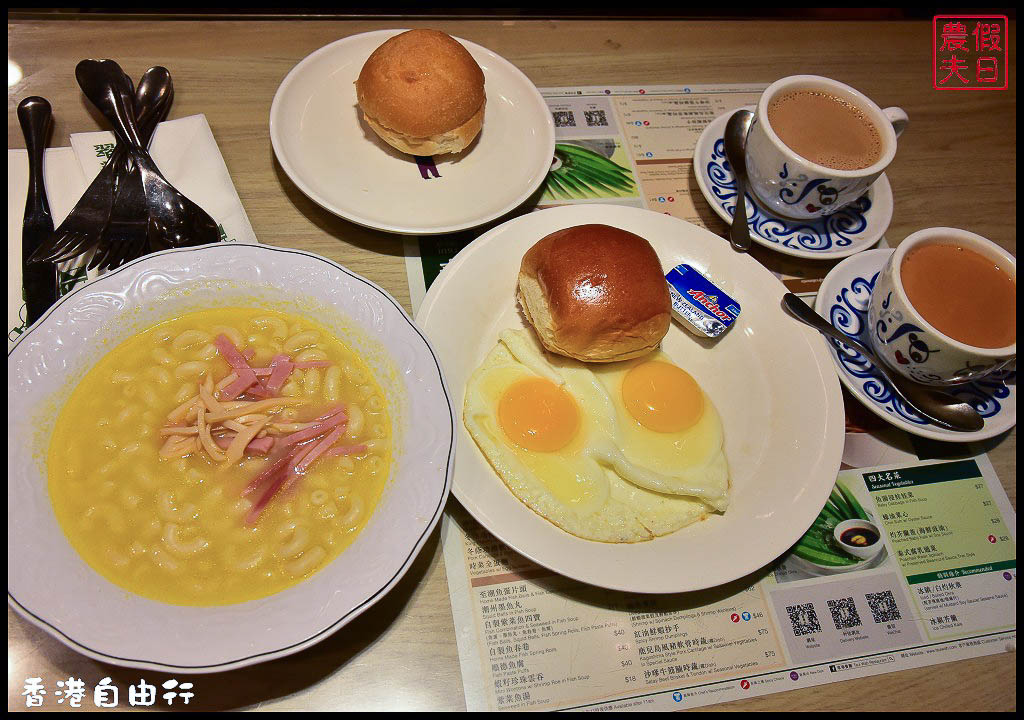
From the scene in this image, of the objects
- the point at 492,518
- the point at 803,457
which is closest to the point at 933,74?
the point at 803,457

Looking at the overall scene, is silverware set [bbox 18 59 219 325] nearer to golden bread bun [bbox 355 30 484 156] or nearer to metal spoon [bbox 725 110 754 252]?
golden bread bun [bbox 355 30 484 156]

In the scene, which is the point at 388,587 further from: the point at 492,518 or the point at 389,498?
the point at 492,518

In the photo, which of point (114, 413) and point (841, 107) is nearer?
point (114, 413)

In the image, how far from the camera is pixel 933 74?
9.42 feet

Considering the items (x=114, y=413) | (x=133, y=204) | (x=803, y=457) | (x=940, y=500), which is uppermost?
(x=133, y=204)

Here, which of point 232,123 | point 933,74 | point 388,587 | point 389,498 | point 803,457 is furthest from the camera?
point 933,74

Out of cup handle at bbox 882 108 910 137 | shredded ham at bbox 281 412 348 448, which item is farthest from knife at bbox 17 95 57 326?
cup handle at bbox 882 108 910 137

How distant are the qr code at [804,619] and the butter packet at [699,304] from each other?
76 cm

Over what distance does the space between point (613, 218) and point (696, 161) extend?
480 mm

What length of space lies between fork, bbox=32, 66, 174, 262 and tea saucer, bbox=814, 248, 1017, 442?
7.05 ft

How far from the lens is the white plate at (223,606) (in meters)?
1.18

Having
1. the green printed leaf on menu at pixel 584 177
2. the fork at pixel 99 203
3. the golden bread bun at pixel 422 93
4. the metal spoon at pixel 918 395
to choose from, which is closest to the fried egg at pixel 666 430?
the metal spoon at pixel 918 395

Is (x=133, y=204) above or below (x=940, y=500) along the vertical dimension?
above

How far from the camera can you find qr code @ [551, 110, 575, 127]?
2.44m
